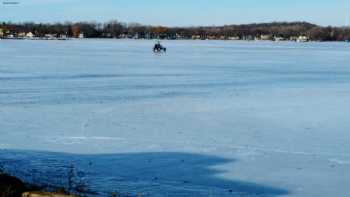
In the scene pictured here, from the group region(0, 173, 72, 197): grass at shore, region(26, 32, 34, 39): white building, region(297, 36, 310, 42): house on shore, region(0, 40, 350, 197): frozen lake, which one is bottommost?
region(297, 36, 310, 42): house on shore

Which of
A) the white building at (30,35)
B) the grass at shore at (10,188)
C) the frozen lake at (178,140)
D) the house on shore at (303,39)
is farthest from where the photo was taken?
the white building at (30,35)

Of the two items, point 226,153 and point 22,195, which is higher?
point 22,195

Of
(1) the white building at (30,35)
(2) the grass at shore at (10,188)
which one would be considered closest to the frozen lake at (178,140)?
(2) the grass at shore at (10,188)

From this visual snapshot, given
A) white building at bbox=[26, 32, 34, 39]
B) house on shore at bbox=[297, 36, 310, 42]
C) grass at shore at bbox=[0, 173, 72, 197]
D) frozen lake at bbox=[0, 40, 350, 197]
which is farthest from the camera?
white building at bbox=[26, 32, 34, 39]

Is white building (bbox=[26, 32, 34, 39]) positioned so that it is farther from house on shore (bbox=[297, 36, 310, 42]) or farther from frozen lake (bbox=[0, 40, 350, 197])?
frozen lake (bbox=[0, 40, 350, 197])

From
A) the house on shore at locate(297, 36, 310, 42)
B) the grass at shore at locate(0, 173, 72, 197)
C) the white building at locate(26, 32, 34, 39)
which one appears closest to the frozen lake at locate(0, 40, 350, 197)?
the grass at shore at locate(0, 173, 72, 197)

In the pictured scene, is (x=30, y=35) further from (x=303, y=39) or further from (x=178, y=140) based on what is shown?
(x=178, y=140)

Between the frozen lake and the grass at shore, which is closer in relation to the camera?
the grass at shore

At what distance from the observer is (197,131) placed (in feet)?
32.9

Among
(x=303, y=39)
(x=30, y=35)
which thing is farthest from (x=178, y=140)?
(x=30, y=35)

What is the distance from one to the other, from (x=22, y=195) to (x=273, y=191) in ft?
9.57

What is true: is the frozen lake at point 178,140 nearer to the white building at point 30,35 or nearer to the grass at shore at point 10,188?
the grass at shore at point 10,188

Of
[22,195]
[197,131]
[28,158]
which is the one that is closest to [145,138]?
[197,131]

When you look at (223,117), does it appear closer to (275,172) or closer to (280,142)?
(280,142)
